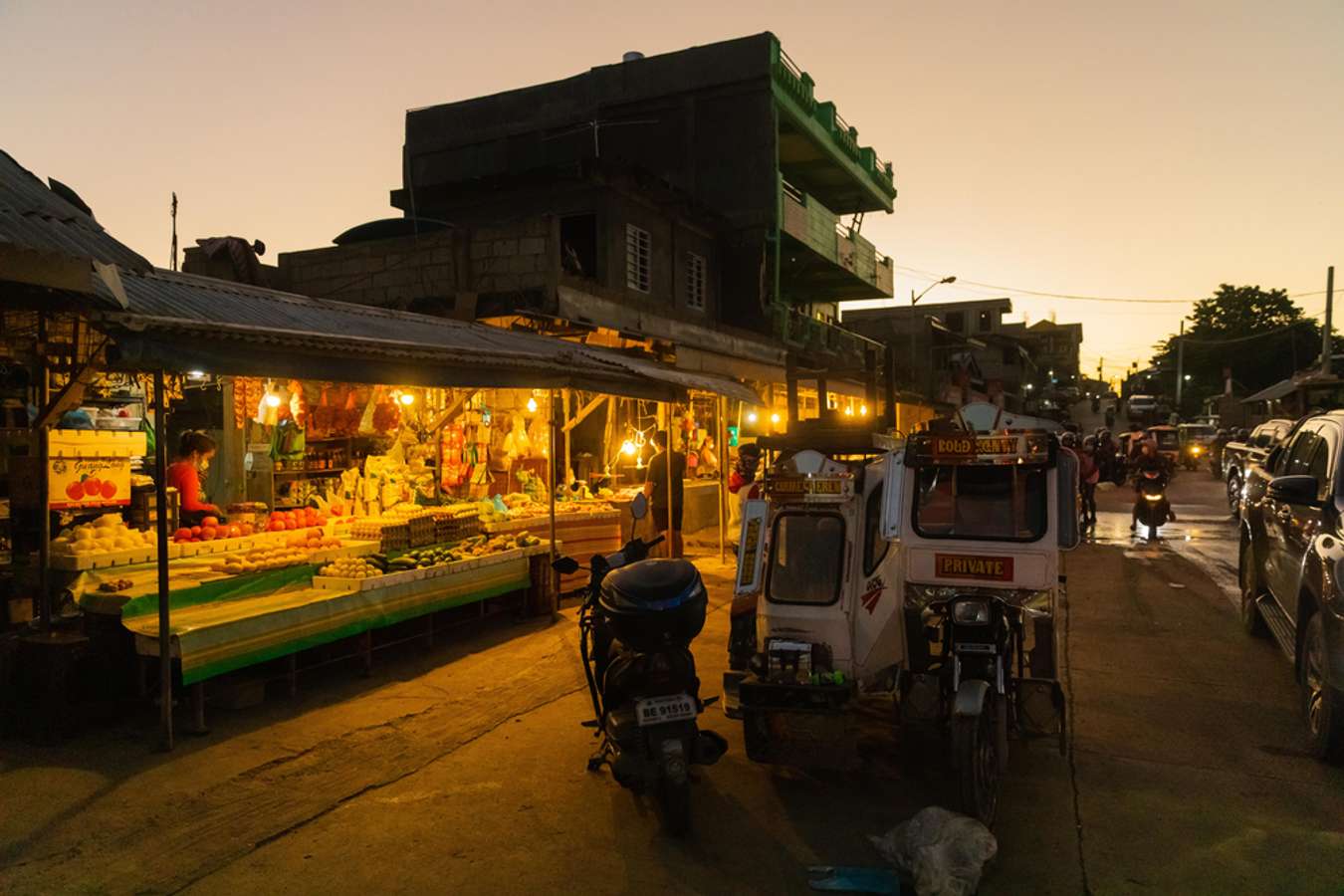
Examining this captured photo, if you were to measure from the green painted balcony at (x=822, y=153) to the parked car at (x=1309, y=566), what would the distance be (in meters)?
18.6

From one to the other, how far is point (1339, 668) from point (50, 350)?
29.7 feet

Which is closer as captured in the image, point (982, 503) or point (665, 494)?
point (982, 503)

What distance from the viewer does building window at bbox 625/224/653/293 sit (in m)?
18.6

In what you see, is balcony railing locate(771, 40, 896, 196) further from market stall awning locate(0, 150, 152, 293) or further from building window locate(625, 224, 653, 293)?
market stall awning locate(0, 150, 152, 293)

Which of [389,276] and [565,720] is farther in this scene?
[389,276]

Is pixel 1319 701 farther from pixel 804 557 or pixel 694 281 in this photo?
→ pixel 694 281

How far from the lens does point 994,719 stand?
464 cm

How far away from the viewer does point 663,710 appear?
4656mm

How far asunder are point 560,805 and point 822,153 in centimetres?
2535

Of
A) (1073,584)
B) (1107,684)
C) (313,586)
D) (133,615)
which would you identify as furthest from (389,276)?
(1107,684)

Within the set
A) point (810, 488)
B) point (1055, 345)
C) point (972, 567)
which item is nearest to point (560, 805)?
point (810, 488)

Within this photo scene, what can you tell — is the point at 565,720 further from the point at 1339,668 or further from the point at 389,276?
the point at 389,276

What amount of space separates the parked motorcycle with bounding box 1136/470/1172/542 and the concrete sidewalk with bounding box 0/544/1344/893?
9.78 meters

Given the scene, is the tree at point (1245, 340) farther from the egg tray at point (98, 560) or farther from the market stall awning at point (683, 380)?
the egg tray at point (98, 560)
